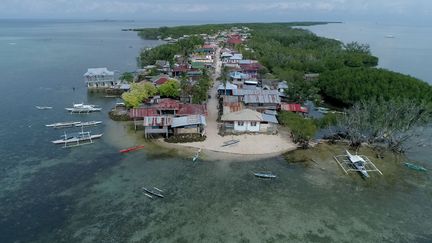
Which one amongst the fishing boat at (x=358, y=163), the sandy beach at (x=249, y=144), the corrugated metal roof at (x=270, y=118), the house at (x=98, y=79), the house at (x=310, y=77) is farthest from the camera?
the house at (x=310, y=77)

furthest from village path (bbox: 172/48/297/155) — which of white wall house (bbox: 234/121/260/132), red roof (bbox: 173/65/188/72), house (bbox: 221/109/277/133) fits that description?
red roof (bbox: 173/65/188/72)

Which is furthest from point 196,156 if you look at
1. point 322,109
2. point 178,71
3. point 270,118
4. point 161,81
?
point 178,71

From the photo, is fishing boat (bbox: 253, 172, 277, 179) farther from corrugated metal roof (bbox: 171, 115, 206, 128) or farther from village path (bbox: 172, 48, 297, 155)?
corrugated metal roof (bbox: 171, 115, 206, 128)

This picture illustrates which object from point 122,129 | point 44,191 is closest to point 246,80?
point 122,129

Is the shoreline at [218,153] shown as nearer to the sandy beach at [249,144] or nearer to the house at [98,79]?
the sandy beach at [249,144]

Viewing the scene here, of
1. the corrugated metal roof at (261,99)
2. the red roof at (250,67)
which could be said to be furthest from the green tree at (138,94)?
the red roof at (250,67)
